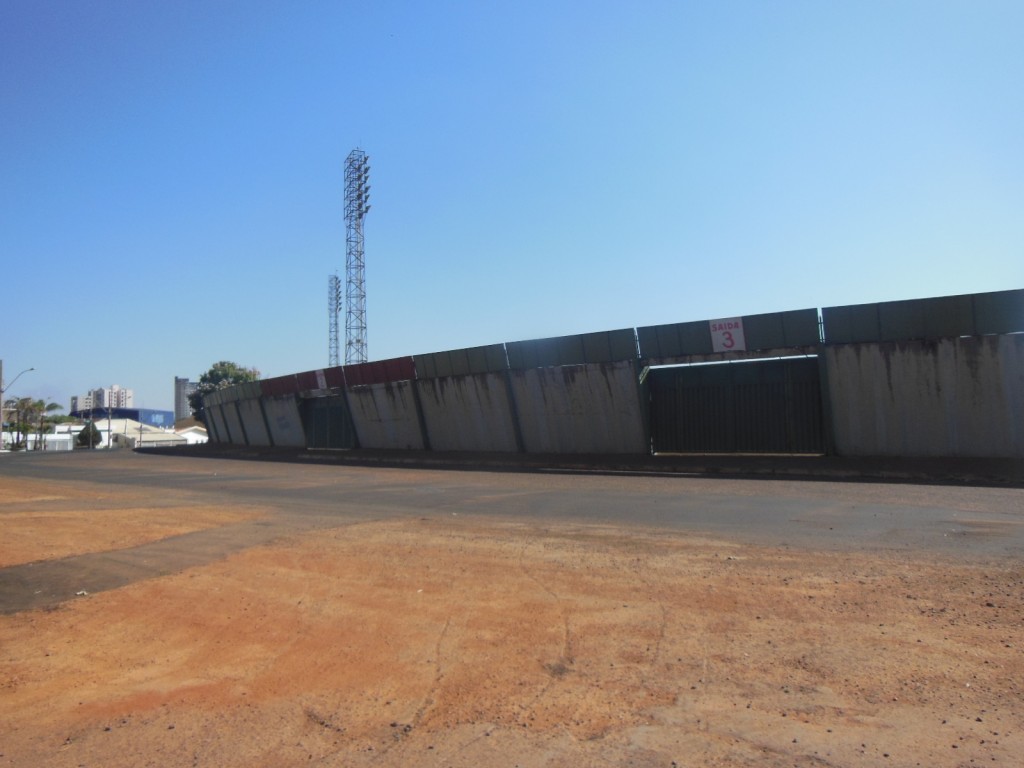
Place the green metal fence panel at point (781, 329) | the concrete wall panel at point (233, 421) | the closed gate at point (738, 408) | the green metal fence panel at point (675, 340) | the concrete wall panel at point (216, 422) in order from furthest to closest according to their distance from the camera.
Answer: the concrete wall panel at point (216, 422)
the concrete wall panel at point (233, 421)
the green metal fence panel at point (675, 340)
the closed gate at point (738, 408)
the green metal fence panel at point (781, 329)

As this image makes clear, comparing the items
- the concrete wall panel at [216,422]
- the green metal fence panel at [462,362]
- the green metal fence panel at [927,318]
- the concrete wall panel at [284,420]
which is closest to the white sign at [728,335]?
the green metal fence panel at [927,318]

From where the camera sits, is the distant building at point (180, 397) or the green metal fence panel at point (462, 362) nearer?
the green metal fence panel at point (462, 362)

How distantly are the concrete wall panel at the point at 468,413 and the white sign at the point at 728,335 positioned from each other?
9092mm

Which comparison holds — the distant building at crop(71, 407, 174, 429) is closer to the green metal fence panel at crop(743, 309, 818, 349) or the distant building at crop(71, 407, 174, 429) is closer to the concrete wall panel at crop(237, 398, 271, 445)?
the concrete wall panel at crop(237, 398, 271, 445)

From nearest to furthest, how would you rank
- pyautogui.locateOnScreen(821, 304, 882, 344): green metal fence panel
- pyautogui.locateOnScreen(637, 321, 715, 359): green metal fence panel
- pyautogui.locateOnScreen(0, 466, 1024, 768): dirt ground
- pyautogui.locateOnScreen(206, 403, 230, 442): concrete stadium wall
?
pyautogui.locateOnScreen(0, 466, 1024, 768): dirt ground
pyautogui.locateOnScreen(821, 304, 882, 344): green metal fence panel
pyautogui.locateOnScreen(637, 321, 715, 359): green metal fence panel
pyautogui.locateOnScreen(206, 403, 230, 442): concrete stadium wall

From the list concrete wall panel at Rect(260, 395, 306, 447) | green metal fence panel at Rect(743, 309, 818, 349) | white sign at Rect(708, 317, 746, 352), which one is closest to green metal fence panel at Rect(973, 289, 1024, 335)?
green metal fence panel at Rect(743, 309, 818, 349)

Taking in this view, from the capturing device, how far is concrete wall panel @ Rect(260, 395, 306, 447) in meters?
43.2

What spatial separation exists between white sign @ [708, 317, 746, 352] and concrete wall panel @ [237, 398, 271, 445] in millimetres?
34096

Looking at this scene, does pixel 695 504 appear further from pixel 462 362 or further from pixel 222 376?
pixel 222 376

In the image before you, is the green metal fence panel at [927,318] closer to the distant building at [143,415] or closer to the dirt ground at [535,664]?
the dirt ground at [535,664]

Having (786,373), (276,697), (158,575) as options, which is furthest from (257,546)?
(786,373)

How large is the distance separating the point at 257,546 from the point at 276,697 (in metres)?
5.65

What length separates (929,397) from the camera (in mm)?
19312

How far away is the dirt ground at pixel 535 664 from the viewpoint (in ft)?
12.8
